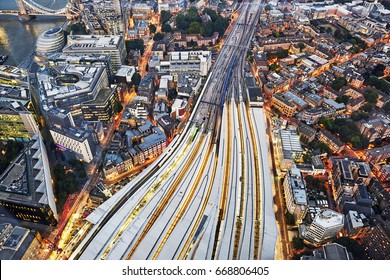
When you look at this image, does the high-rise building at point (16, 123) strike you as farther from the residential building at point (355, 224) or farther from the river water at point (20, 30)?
the residential building at point (355, 224)

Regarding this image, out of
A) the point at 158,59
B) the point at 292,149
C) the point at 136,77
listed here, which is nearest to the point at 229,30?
the point at 158,59

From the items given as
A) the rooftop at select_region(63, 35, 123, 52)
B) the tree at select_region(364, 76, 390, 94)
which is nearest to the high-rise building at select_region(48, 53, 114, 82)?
the rooftop at select_region(63, 35, 123, 52)

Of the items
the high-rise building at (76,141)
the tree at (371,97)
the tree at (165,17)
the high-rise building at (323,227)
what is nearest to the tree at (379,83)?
the tree at (371,97)

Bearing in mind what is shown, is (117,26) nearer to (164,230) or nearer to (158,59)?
(158,59)

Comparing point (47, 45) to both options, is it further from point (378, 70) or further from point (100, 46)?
point (378, 70)

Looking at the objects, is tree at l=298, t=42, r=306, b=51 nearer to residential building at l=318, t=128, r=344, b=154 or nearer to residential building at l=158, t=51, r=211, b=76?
residential building at l=158, t=51, r=211, b=76

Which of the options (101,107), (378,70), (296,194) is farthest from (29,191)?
(378,70)
